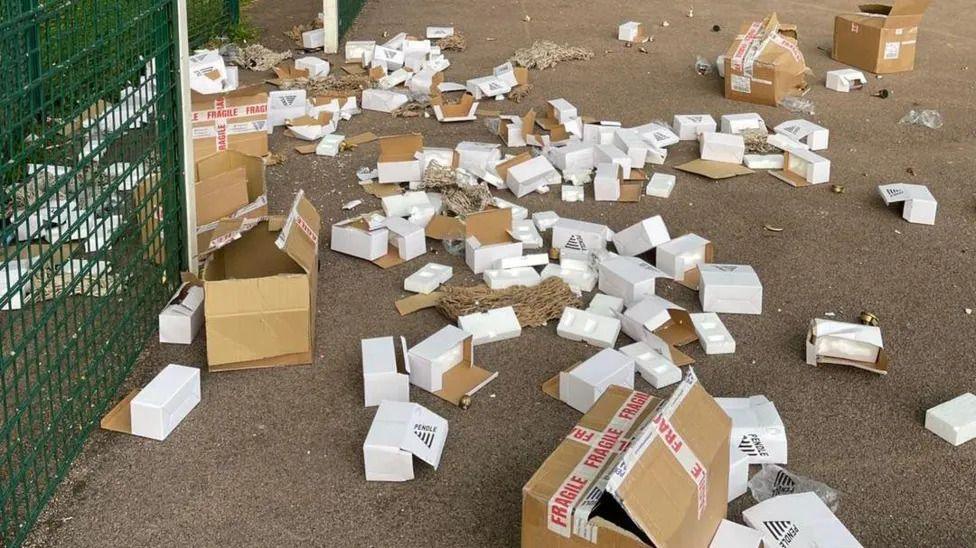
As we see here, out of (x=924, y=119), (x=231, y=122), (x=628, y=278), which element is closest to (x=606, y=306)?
(x=628, y=278)

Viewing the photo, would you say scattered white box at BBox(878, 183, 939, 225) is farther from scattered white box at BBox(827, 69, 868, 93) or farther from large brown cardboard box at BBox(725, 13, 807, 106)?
scattered white box at BBox(827, 69, 868, 93)

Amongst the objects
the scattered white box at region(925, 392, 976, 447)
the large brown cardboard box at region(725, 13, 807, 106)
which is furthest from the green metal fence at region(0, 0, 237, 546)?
the large brown cardboard box at region(725, 13, 807, 106)

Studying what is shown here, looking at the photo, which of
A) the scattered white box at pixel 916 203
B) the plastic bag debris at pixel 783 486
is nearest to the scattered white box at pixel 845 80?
the scattered white box at pixel 916 203

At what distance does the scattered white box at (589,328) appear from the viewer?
3.78 meters

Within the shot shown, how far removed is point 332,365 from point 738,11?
6.64 m

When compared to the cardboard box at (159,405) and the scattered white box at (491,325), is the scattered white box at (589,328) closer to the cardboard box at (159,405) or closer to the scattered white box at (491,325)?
the scattered white box at (491,325)

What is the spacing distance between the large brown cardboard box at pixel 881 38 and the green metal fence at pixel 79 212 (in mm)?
5135

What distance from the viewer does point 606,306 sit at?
400 centimetres

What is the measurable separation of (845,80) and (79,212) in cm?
515

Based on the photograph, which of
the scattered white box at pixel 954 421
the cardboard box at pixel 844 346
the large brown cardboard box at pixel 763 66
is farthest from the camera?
the large brown cardboard box at pixel 763 66

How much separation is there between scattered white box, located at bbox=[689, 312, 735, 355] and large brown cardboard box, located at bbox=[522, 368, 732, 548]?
1.01 meters

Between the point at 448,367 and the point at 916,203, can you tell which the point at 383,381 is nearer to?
the point at 448,367

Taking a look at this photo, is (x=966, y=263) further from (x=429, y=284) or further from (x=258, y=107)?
(x=258, y=107)

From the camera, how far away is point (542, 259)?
4.32 meters
